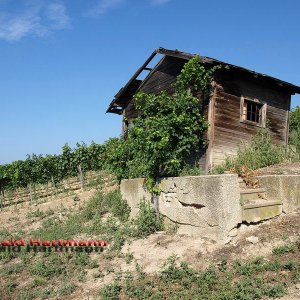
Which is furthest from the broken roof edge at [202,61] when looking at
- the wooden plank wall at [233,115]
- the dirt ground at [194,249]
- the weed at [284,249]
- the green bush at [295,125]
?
the weed at [284,249]

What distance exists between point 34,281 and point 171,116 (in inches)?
209

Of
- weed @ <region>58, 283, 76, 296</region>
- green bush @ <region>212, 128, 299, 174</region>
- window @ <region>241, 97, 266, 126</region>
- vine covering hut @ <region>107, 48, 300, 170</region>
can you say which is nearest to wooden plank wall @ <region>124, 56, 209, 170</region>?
vine covering hut @ <region>107, 48, 300, 170</region>

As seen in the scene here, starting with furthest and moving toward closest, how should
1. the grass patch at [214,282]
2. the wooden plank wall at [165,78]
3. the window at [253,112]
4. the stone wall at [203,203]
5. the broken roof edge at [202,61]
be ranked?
the window at [253,112] < the wooden plank wall at [165,78] < the broken roof edge at [202,61] < the stone wall at [203,203] < the grass patch at [214,282]

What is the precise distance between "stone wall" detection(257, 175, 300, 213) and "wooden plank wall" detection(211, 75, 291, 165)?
4096 mm

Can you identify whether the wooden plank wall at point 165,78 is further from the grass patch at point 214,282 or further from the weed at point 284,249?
the grass patch at point 214,282

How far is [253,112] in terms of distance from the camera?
1249 cm

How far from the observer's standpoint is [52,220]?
10.6 m

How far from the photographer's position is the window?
1210 centimetres

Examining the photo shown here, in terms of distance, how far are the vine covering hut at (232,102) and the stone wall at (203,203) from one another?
3.71 m

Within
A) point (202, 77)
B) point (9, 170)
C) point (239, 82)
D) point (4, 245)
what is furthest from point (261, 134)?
point (9, 170)

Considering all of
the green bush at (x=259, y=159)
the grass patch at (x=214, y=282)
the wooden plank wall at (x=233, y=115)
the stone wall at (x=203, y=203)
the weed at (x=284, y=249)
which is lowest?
the grass patch at (x=214, y=282)

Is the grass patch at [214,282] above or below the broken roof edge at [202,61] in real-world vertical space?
below

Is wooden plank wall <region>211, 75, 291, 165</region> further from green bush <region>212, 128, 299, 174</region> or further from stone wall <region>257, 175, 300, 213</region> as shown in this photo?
stone wall <region>257, 175, 300, 213</region>

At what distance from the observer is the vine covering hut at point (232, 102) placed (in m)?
11.2
